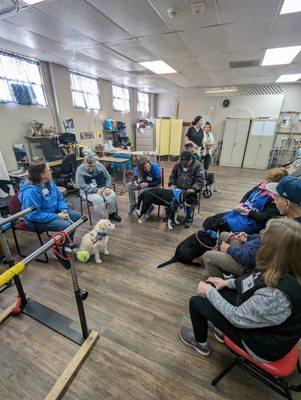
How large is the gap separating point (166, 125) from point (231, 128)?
236cm

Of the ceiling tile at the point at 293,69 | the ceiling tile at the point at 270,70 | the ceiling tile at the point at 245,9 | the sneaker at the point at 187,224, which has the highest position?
the ceiling tile at the point at 245,9

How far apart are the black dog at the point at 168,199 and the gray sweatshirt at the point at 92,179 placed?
0.66m

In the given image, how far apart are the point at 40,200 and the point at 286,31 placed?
3.82 metres

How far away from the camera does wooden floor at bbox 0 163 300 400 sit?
4.18 ft

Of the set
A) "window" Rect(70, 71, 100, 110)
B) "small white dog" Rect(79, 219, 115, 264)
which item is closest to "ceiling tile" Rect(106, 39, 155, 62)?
"window" Rect(70, 71, 100, 110)

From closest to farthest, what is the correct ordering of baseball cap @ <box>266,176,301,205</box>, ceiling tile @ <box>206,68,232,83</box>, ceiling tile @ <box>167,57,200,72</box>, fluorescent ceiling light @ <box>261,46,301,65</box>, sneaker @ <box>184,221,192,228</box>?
baseball cap @ <box>266,176,301,205</box>, sneaker @ <box>184,221,192,228</box>, fluorescent ceiling light @ <box>261,46,301,65</box>, ceiling tile @ <box>167,57,200,72</box>, ceiling tile @ <box>206,68,232,83</box>

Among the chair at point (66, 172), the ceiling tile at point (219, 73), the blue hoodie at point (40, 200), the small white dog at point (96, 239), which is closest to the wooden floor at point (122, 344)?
the small white dog at point (96, 239)

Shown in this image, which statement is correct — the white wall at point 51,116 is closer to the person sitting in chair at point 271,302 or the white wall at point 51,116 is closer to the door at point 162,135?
the door at point 162,135

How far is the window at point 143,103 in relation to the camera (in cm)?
870

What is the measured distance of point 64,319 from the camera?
167cm

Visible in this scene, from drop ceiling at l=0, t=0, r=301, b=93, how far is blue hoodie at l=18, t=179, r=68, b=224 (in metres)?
1.91

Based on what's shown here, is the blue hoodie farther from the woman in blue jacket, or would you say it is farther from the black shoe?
the black shoe

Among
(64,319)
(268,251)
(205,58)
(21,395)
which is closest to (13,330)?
(64,319)

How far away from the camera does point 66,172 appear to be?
4398mm
